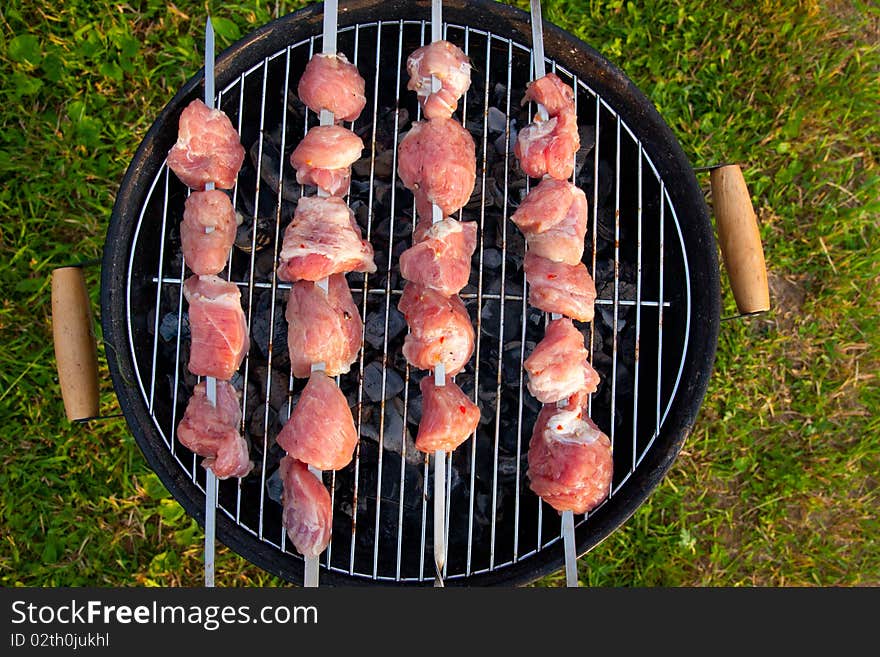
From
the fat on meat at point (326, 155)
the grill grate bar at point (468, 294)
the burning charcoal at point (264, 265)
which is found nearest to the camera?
the fat on meat at point (326, 155)

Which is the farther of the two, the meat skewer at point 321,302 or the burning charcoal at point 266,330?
the burning charcoal at point 266,330

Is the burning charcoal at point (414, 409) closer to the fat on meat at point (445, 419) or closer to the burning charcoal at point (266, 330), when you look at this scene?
the fat on meat at point (445, 419)

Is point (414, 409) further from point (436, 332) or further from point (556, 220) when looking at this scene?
point (556, 220)

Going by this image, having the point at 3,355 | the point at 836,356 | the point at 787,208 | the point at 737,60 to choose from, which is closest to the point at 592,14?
the point at 737,60

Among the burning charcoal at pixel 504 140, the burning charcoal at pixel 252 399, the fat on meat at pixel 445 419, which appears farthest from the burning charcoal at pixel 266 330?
the burning charcoal at pixel 504 140

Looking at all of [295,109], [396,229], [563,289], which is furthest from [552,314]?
[295,109]

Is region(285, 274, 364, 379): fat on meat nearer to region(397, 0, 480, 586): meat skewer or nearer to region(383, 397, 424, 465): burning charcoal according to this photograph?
region(397, 0, 480, 586): meat skewer
